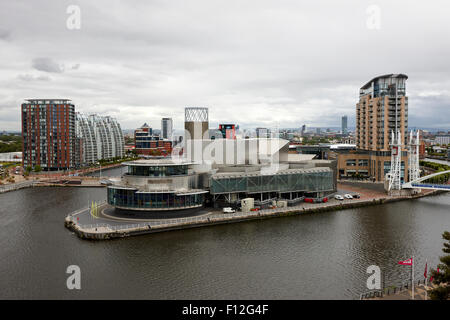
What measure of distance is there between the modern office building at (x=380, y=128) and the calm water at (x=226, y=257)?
21397mm

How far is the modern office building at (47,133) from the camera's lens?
239 feet

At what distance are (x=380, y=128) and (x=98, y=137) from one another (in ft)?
226

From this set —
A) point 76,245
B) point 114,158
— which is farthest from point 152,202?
point 114,158

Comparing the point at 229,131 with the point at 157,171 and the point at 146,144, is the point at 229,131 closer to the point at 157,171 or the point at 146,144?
the point at 157,171

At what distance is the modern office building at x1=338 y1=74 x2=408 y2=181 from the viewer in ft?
181

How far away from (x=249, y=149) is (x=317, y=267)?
2589 cm

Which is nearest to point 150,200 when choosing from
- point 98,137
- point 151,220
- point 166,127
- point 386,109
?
point 151,220

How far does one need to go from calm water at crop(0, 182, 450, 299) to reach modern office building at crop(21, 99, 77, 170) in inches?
1647

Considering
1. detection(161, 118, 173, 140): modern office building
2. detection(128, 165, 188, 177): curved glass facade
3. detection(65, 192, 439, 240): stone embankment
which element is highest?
detection(161, 118, 173, 140): modern office building

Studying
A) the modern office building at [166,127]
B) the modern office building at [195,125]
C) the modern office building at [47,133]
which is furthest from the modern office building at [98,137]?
the modern office building at [166,127]

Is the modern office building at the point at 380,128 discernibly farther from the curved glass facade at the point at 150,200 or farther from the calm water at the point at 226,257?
the curved glass facade at the point at 150,200

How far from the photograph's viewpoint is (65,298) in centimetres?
1742

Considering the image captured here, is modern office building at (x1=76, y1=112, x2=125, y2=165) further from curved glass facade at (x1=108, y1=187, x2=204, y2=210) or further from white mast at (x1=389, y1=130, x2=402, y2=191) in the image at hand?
white mast at (x1=389, y1=130, x2=402, y2=191)

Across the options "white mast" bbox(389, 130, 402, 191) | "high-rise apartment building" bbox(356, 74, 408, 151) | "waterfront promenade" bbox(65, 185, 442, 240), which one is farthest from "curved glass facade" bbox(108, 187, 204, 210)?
"high-rise apartment building" bbox(356, 74, 408, 151)
